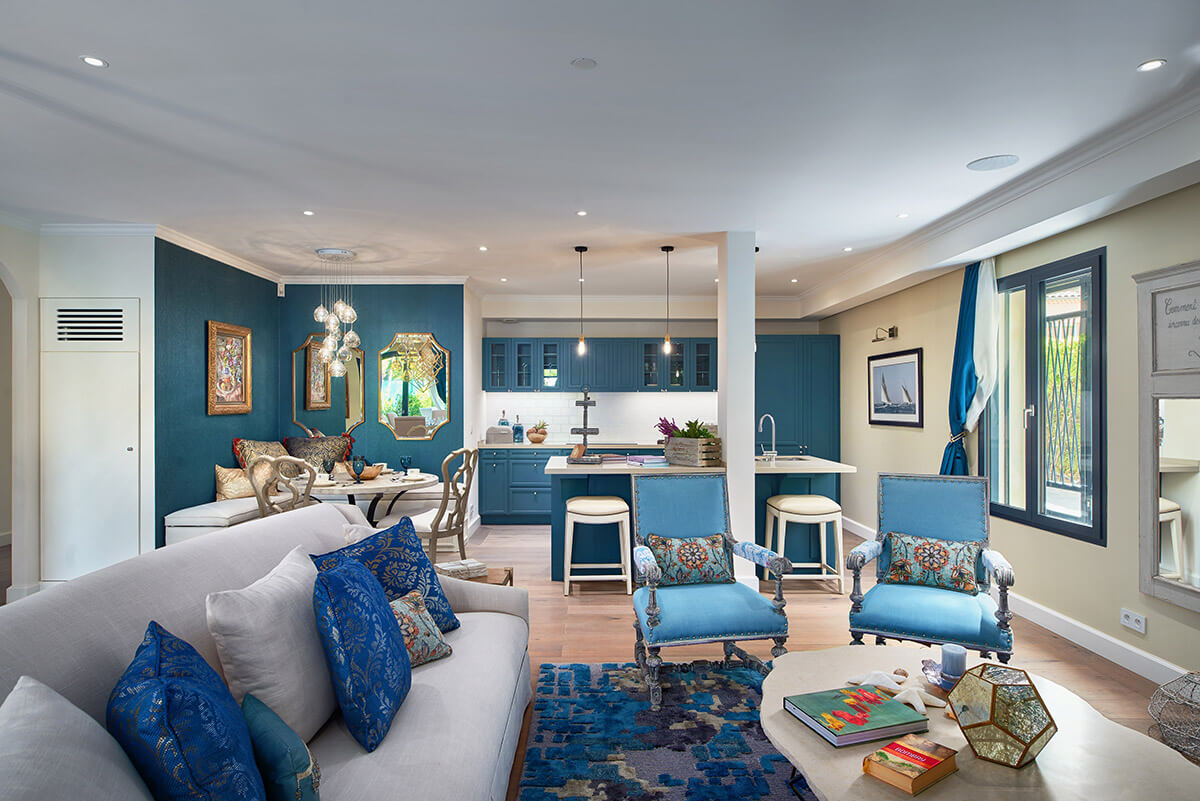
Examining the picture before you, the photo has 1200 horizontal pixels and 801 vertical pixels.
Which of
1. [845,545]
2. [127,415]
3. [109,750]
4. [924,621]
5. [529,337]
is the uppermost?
[529,337]

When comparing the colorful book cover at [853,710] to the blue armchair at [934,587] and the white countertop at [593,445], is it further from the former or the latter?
the white countertop at [593,445]

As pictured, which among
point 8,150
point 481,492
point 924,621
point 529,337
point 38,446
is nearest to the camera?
point 924,621

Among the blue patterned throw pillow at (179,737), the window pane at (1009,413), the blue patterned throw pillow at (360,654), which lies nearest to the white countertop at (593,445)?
the window pane at (1009,413)

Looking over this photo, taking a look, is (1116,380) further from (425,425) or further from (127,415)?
(127,415)

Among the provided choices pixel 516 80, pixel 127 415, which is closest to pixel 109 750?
pixel 516 80

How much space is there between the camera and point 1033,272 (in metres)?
4.37

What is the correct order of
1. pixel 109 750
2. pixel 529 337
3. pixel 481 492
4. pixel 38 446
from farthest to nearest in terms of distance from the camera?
pixel 529 337, pixel 481 492, pixel 38 446, pixel 109 750

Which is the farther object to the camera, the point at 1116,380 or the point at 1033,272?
the point at 1033,272

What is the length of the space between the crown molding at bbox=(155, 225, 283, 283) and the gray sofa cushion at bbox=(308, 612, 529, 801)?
4255mm

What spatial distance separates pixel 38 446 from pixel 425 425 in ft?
10.1

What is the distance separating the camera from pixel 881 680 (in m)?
2.18

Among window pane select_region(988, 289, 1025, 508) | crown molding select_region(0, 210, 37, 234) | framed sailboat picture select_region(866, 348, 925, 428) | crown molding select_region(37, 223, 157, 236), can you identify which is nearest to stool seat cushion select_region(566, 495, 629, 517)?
window pane select_region(988, 289, 1025, 508)

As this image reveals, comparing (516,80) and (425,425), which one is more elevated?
(516,80)

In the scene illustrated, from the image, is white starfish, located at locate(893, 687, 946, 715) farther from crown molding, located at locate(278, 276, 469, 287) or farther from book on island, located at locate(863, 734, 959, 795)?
crown molding, located at locate(278, 276, 469, 287)
